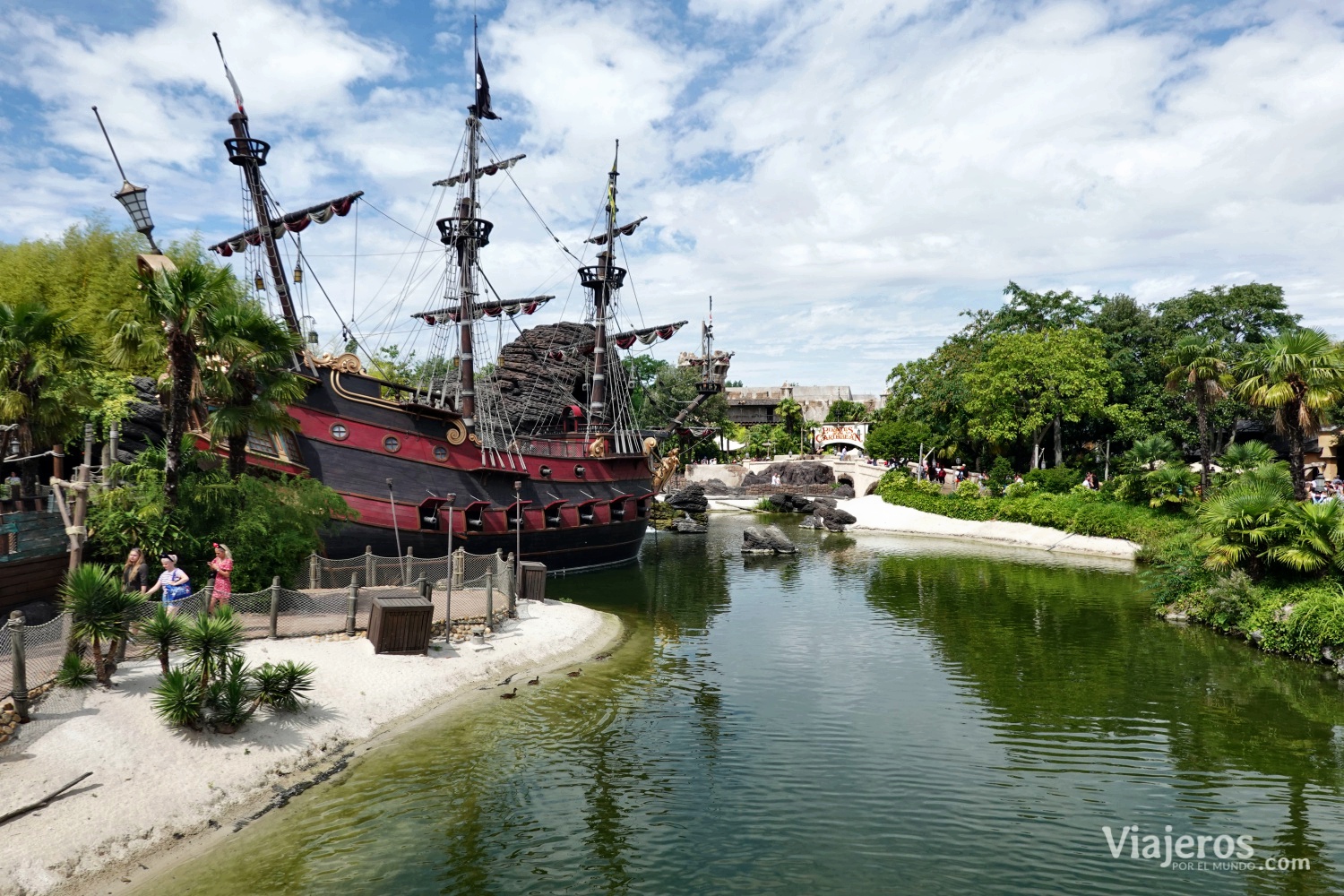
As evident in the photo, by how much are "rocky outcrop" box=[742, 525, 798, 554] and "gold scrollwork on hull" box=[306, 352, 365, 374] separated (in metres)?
24.1

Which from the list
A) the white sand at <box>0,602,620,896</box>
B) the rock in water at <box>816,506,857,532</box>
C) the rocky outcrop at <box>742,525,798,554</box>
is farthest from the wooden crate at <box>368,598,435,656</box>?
the rock in water at <box>816,506,857,532</box>

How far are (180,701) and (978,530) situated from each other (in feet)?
152

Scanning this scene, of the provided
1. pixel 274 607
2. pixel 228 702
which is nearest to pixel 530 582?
pixel 274 607

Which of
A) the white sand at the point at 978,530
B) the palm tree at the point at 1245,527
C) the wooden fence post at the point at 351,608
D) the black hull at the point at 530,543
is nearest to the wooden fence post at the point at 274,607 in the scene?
the wooden fence post at the point at 351,608

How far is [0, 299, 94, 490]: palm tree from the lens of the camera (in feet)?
63.8

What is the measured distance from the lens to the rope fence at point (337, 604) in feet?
43.5

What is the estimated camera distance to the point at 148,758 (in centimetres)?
1195

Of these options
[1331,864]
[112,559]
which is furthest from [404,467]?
[1331,864]

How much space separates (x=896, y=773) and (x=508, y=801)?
6914 millimetres

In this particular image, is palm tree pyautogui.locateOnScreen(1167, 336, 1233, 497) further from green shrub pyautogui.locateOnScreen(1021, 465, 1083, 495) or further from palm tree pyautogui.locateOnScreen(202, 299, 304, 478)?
palm tree pyautogui.locateOnScreen(202, 299, 304, 478)

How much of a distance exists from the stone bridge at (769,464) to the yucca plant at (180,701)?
61263 millimetres

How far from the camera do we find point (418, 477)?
28922 mm

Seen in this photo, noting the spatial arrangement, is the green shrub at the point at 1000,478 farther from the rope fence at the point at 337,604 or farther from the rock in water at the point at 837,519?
the rope fence at the point at 337,604

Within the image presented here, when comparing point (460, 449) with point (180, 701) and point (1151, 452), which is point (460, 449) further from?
point (1151, 452)
